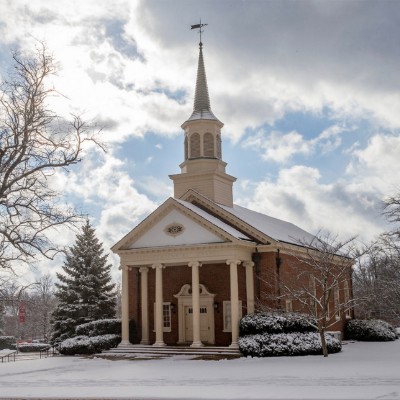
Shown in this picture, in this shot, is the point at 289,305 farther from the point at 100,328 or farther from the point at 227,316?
the point at 100,328

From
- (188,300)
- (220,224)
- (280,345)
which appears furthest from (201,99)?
(280,345)

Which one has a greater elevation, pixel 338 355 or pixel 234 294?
pixel 234 294

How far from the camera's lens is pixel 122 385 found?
66.1ft

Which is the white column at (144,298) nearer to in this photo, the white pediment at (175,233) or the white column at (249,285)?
the white pediment at (175,233)

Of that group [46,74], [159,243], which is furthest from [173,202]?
[46,74]

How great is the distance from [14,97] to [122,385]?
421 inches

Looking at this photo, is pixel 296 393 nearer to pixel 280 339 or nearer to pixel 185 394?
pixel 185 394

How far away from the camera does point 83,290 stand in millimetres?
42938

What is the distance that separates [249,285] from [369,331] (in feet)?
43.5

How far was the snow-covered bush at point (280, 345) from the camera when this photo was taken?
95.3ft

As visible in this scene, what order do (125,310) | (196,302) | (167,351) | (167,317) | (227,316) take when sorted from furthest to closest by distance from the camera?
1. (167,317)
2. (125,310)
3. (227,316)
4. (196,302)
5. (167,351)

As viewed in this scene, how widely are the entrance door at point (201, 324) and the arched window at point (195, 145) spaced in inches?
412

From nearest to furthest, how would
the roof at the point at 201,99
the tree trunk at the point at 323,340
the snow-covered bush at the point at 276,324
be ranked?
the tree trunk at the point at 323,340 < the snow-covered bush at the point at 276,324 < the roof at the point at 201,99

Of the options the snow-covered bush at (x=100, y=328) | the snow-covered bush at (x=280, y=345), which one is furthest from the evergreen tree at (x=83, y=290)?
the snow-covered bush at (x=280, y=345)
